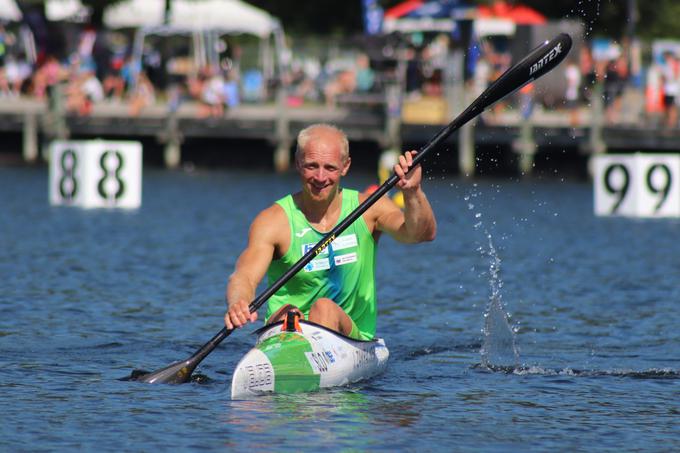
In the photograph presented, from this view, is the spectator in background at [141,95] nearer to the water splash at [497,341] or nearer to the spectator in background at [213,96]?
the spectator in background at [213,96]

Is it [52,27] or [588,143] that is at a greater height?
[52,27]

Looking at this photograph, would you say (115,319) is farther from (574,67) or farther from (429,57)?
(429,57)

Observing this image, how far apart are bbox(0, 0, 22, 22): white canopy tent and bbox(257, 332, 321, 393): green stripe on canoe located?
36.5 meters

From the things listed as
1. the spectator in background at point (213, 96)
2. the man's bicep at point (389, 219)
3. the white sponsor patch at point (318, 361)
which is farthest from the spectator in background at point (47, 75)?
the white sponsor patch at point (318, 361)

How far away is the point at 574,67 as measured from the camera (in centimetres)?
3888

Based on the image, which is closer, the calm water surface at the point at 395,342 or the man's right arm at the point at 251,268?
the calm water surface at the point at 395,342

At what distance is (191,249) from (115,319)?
7.54 metres

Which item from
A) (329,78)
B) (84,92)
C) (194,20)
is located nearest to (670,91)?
(329,78)

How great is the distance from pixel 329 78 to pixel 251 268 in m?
37.5

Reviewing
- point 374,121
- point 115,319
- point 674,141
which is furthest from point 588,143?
point 115,319

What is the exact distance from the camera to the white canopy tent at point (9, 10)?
44.9 metres

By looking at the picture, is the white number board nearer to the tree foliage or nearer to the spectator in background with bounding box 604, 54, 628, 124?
the spectator in background with bounding box 604, 54, 628, 124

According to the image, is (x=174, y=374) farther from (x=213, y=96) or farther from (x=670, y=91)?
(x=213, y=96)

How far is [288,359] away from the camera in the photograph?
10148 millimetres
